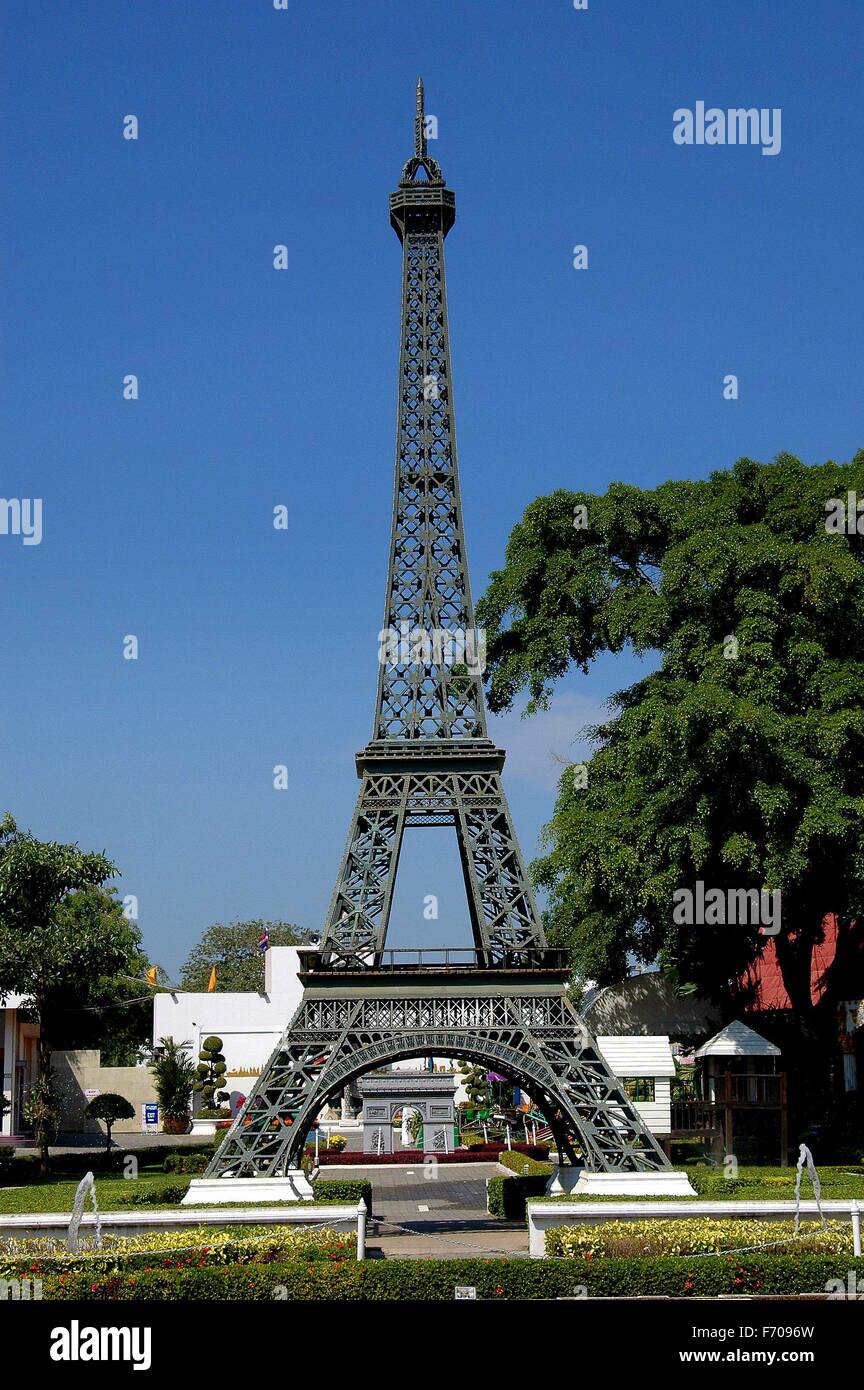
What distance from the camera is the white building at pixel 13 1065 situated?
2667 inches

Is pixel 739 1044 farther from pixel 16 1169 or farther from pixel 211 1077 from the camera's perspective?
pixel 211 1077

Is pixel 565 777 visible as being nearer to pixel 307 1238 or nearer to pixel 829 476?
pixel 829 476

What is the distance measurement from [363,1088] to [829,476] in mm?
30847

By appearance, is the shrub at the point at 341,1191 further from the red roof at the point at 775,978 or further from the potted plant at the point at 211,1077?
the potted plant at the point at 211,1077

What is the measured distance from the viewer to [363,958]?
103 feet

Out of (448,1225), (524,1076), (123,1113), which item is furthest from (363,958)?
(123,1113)

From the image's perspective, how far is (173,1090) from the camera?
71.2 m

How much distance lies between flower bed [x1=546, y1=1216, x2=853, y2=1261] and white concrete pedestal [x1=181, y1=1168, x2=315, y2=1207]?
611cm

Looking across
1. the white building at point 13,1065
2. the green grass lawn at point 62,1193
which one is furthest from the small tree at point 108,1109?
the white building at point 13,1065

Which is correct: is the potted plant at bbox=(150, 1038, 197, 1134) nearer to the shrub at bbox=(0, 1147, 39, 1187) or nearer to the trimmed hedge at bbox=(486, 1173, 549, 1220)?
the shrub at bbox=(0, 1147, 39, 1187)

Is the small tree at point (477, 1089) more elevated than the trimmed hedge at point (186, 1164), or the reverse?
the trimmed hedge at point (186, 1164)

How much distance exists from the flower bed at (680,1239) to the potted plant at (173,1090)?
4945cm

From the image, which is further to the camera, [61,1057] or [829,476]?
[61,1057]

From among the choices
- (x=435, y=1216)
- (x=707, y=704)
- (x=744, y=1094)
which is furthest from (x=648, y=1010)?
(x=707, y=704)
